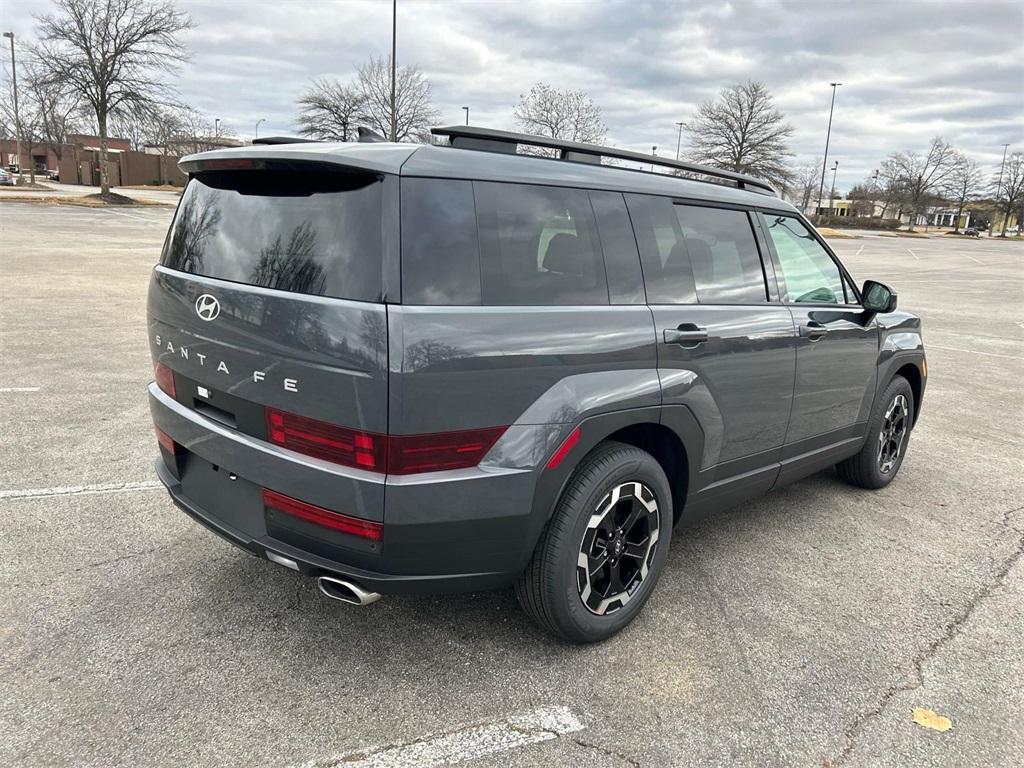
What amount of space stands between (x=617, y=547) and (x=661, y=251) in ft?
4.00

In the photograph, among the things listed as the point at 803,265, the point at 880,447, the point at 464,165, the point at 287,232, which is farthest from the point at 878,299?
the point at 287,232

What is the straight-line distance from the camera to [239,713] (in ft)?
7.92

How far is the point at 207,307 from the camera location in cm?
262

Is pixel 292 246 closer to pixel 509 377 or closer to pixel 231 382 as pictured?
pixel 231 382

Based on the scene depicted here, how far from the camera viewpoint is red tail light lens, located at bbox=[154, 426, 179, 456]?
2973 mm

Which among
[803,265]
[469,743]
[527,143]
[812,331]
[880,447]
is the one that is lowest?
[469,743]

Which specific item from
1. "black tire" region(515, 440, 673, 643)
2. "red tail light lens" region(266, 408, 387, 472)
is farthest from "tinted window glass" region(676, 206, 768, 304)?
"red tail light lens" region(266, 408, 387, 472)

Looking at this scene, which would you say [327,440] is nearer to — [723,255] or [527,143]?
[527,143]

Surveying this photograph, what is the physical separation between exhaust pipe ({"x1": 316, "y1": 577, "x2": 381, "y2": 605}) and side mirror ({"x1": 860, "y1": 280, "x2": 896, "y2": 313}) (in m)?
3.23

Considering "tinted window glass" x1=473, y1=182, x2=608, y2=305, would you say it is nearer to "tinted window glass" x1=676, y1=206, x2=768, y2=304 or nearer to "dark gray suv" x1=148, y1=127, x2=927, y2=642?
"dark gray suv" x1=148, y1=127, x2=927, y2=642

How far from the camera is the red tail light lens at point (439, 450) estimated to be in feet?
7.33

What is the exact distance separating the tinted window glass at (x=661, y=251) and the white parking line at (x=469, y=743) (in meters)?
1.58

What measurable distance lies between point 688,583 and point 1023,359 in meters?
8.83

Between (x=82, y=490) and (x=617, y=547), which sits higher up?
(x=617, y=547)
